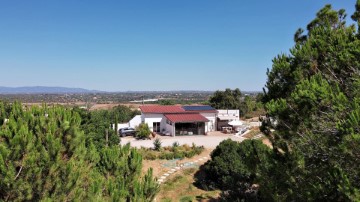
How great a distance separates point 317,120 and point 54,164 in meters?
6.52

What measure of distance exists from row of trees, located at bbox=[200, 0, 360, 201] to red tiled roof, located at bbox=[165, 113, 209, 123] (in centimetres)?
2464

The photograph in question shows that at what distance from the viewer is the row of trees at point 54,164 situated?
592 cm

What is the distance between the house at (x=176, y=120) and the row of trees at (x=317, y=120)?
2502 cm

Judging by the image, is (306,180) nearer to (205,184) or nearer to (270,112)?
(270,112)

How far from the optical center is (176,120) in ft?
112

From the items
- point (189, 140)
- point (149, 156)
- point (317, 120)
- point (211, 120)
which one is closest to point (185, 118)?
point (189, 140)

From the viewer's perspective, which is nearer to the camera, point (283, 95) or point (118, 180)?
point (118, 180)

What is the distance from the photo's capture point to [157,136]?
34656 mm

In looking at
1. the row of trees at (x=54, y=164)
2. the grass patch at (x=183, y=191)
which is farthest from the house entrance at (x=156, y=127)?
the row of trees at (x=54, y=164)

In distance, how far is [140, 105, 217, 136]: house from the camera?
3491 cm

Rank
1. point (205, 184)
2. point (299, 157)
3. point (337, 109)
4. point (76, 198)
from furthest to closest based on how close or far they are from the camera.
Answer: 1. point (205, 184)
2. point (299, 157)
3. point (76, 198)
4. point (337, 109)

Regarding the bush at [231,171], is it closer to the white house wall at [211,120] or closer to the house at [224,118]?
the white house wall at [211,120]

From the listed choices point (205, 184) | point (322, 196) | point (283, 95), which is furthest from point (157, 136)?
point (322, 196)

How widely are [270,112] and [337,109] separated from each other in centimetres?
188
